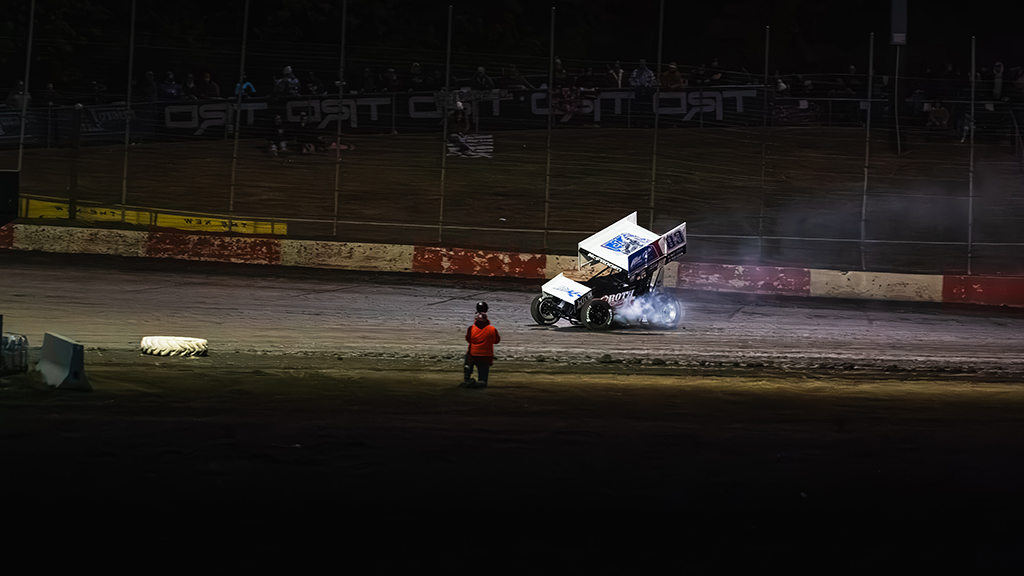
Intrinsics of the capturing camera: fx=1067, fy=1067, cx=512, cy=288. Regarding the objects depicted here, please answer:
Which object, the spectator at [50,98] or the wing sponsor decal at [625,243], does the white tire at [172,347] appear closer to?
the wing sponsor decal at [625,243]

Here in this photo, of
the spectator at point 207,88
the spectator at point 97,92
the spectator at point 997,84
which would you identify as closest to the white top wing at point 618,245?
the spectator at point 997,84

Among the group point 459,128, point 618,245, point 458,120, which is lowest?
point 618,245

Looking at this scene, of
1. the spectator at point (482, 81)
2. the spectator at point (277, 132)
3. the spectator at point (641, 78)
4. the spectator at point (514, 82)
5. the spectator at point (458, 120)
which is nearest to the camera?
the spectator at point (458, 120)

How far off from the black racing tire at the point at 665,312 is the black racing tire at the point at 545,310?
157 cm

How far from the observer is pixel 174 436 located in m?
9.02

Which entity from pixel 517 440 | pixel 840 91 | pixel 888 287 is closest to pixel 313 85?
pixel 888 287

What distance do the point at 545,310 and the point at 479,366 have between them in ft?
14.4

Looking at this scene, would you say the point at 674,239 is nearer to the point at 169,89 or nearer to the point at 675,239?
the point at 675,239

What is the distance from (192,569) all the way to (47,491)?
1929 millimetres

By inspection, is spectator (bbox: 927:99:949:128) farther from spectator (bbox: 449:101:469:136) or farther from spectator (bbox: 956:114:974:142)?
spectator (bbox: 449:101:469:136)

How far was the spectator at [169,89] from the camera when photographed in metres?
22.7

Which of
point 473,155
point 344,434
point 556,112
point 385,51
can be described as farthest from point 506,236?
point 344,434

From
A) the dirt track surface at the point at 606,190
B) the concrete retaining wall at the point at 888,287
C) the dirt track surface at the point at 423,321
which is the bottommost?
the dirt track surface at the point at 423,321

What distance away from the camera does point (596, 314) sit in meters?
15.7
